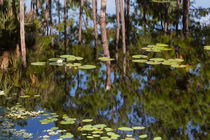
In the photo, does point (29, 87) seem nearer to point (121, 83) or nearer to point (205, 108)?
point (121, 83)

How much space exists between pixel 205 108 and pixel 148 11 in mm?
18099

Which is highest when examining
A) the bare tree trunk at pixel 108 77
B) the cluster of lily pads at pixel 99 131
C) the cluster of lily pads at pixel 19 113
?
the bare tree trunk at pixel 108 77

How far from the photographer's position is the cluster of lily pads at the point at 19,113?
4.92 metres

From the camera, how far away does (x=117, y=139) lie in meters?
3.82

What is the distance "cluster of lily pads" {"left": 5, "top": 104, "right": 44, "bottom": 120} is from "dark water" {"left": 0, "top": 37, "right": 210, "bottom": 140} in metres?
0.14

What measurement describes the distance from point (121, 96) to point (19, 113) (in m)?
2.17

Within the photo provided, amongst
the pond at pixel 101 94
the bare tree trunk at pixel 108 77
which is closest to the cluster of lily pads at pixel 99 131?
the pond at pixel 101 94

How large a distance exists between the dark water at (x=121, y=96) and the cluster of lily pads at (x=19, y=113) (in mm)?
144

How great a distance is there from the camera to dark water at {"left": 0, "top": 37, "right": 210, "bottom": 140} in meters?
4.43

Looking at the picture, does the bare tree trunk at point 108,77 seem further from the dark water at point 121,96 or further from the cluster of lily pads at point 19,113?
the cluster of lily pads at point 19,113

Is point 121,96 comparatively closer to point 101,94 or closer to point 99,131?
point 101,94

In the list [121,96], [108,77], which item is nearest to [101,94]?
[121,96]

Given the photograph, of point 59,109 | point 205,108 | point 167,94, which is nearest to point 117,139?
point 59,109

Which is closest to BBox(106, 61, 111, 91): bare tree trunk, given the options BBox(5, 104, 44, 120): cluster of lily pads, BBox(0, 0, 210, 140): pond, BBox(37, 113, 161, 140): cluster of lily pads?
BBox(0, 0, 210, 140): pond
